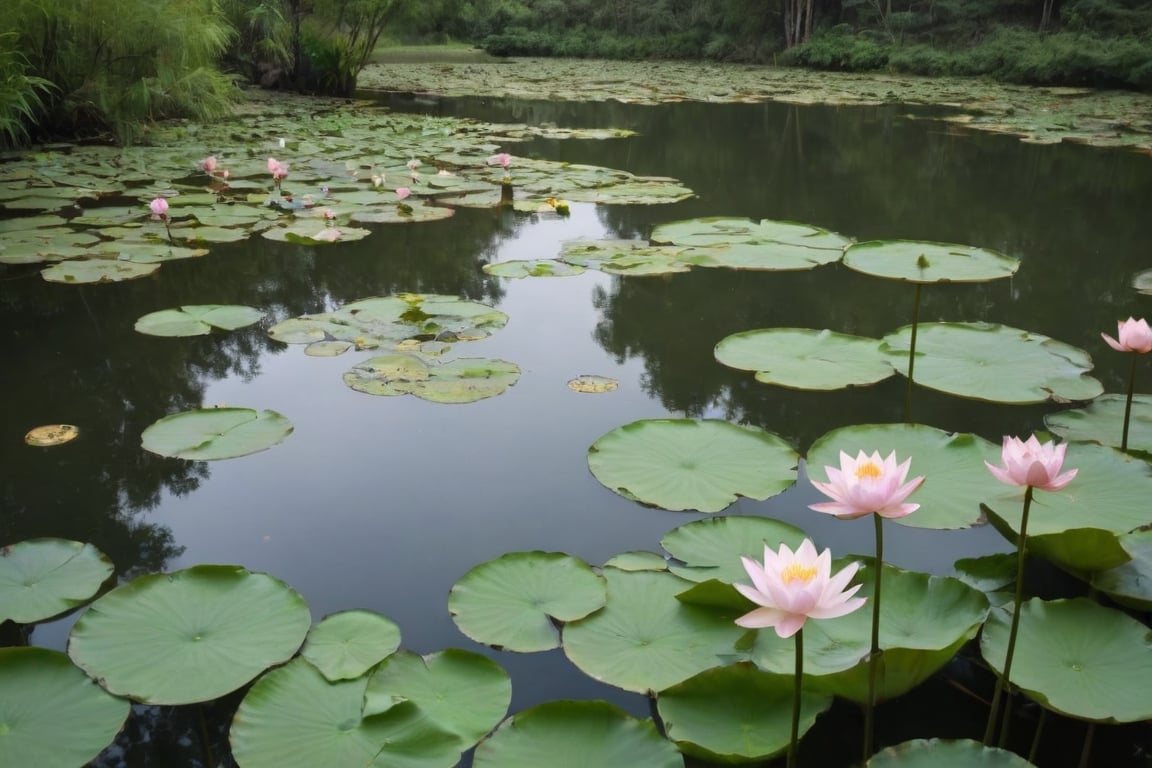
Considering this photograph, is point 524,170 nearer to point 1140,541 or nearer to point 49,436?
point 49,436

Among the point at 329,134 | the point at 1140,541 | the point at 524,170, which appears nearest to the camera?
the point at 1140,541

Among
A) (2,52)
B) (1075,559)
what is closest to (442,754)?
(1075,559)

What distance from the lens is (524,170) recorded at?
536 cm

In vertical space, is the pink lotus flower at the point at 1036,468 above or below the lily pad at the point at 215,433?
above

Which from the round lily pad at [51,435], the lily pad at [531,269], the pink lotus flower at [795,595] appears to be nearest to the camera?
the pink lotus flower at [795,595]

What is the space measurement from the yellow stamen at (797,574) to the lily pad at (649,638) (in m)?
0.39

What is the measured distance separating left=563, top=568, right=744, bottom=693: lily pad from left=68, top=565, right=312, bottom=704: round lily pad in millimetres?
449

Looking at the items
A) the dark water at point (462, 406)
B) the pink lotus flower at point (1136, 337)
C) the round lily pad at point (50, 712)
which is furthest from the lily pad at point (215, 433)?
the pink lotus flower at point (1136, 337)

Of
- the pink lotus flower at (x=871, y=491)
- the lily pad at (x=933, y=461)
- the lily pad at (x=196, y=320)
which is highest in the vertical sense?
the pink lotus flower at (x=871, y=491)

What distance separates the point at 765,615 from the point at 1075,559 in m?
0.72

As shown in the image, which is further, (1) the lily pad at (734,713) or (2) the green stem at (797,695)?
(1) the lily pad at (734,713)

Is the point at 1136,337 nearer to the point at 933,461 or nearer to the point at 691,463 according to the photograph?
the point at 933,461

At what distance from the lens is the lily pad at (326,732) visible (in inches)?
40.1

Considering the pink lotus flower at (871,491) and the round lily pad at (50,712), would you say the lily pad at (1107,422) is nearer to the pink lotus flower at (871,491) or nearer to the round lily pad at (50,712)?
the pink lotus flower at (871,491)
